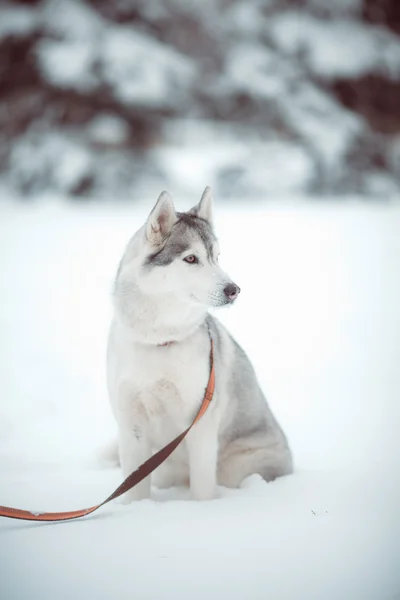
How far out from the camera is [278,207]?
16.2 m

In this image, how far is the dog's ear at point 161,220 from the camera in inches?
111

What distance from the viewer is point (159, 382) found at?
2.75 metres

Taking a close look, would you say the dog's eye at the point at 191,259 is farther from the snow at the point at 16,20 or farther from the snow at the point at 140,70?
the snow at the point at 16,20

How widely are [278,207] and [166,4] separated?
380 inches

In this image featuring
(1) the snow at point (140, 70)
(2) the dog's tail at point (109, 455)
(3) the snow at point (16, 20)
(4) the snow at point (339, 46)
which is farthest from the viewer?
(4) the snow at point (339, 46)

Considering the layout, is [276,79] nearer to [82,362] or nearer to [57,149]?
[57,149]

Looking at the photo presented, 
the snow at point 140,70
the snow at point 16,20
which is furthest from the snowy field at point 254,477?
the snow at point 16,20

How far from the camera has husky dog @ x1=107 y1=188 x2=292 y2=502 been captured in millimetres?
2766

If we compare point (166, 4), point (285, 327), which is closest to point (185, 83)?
point (166, 4)

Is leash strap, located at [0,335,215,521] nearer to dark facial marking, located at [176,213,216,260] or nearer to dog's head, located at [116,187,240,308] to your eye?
dog's head, located at [116,187,240,308]

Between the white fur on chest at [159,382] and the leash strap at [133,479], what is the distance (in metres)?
0.04

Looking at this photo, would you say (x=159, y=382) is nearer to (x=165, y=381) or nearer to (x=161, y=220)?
(x=165, y=381)

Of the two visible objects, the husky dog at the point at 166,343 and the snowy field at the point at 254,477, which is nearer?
the snowy field at the point at 254,477

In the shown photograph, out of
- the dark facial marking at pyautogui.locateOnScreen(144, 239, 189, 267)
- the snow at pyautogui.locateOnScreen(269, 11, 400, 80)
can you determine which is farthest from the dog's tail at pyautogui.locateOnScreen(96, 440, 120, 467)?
the snow at pyautogui.locateOnScreen(269, 11, 400, 80)
